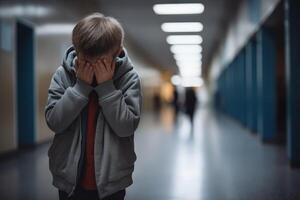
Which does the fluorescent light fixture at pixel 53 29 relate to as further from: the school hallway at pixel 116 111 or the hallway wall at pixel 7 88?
the hallway wall at pixel 7 88

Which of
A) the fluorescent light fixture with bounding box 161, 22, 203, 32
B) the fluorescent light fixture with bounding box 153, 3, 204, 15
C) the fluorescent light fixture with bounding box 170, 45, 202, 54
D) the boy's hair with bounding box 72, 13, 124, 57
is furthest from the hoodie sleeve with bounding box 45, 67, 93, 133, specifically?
the fluorescent light fixture with bounding box 170, 45, 202, 54

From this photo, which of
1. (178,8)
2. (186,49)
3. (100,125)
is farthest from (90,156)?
(186,49)

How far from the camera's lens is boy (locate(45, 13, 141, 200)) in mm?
1651

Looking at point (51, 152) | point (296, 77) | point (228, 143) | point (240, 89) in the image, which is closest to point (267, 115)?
point (228, 143)

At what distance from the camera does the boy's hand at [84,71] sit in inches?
65.1

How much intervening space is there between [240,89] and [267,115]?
6.39 m

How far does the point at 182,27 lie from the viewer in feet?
61.3

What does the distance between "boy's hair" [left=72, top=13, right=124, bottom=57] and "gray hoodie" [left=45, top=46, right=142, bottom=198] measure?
10 centimetres

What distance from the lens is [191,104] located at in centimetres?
1460

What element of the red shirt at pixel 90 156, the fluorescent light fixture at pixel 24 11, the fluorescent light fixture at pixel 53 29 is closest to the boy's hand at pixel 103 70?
the red shirt at pixel 90 156

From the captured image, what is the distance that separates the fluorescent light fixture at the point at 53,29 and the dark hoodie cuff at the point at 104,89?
893 centimetres

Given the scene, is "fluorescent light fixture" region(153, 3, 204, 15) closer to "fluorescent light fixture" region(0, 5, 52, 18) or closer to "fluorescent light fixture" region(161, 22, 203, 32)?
"fluorescent light fixture" region(161, 22, 203, 32)

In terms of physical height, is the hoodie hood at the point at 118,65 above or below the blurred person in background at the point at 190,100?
above

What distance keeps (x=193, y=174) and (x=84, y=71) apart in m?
4.71
